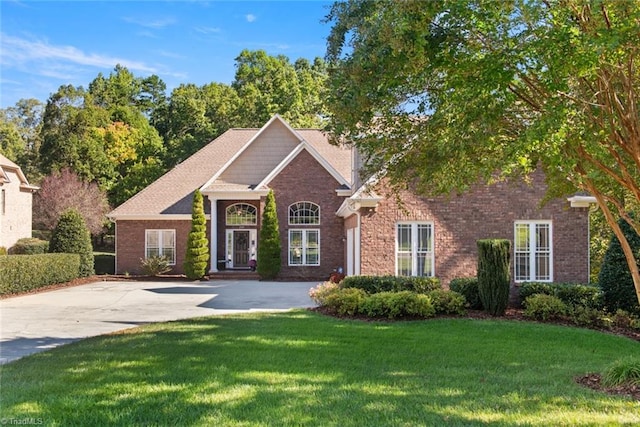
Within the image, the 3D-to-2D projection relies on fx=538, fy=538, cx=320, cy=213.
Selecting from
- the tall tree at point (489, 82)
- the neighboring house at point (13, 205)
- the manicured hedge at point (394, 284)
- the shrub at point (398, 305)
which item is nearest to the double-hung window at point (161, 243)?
the neighboring house at point (13, 205)

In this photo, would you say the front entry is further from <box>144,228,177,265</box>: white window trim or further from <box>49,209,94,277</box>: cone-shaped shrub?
<box>49,209,94,277</box>: cone-shaped shrub

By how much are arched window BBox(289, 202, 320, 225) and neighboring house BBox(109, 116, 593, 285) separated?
5 cm

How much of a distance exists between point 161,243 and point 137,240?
1249mm

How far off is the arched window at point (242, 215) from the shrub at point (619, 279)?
696 inches

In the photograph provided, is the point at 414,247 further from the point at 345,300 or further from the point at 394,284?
the point at 345,300

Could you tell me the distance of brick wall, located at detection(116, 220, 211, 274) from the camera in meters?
28.1

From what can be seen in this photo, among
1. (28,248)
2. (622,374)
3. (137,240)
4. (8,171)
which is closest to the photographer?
(622,374)

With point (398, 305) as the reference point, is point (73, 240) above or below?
above

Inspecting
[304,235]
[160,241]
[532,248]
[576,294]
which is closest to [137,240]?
[160,241]

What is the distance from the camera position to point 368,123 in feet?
25.5

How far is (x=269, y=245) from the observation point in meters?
25.3

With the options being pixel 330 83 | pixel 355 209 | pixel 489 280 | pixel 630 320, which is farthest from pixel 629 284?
pixel 330 83

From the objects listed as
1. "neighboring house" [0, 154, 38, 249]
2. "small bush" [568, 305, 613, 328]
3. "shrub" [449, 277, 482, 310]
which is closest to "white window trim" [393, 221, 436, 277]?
"shrub" [449, 277, 482, 310]

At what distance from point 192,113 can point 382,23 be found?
41.2 metres
